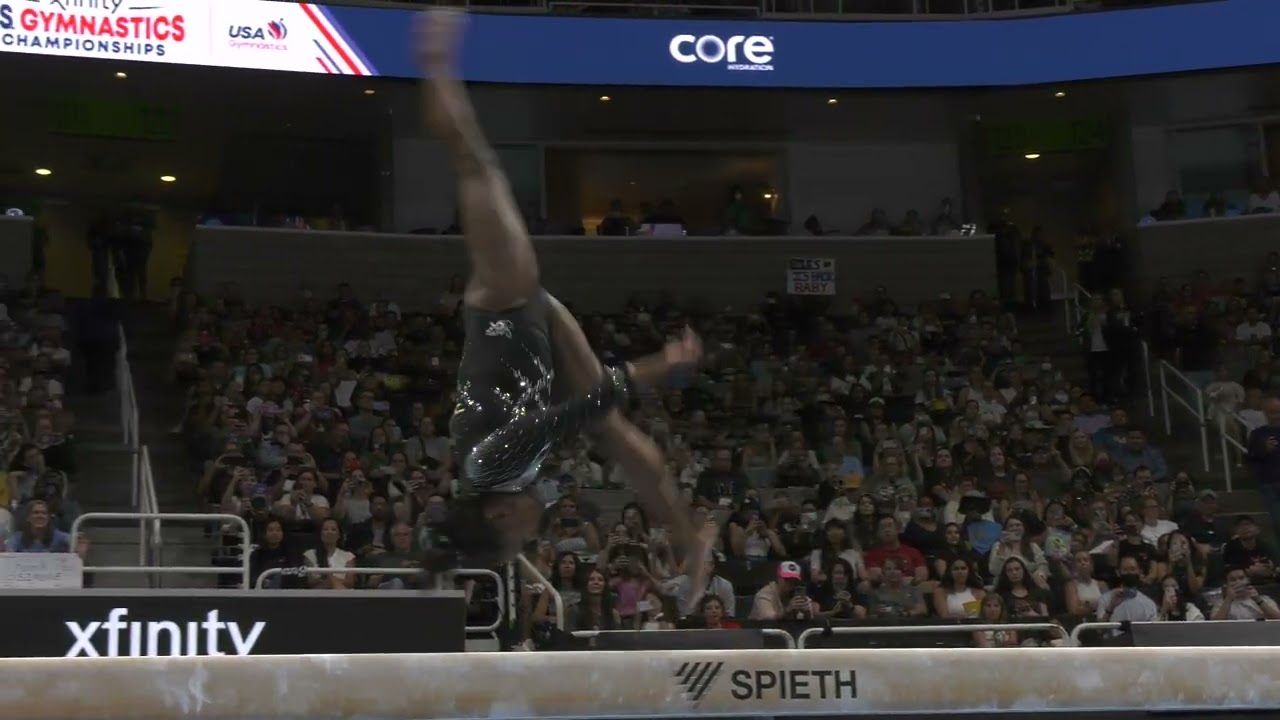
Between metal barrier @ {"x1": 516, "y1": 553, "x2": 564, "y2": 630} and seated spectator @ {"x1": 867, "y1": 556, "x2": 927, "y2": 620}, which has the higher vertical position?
metal barrier @ {"x1": 516, "y1": 553, "x2": 564, "y2": 630}

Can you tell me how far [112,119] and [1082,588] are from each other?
13.9 meters

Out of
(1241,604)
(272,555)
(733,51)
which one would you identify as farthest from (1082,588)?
(733,51)

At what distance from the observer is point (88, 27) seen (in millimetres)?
15406

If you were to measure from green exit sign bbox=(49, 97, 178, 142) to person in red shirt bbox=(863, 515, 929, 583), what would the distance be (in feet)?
37.7

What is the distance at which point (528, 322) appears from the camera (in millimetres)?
5414

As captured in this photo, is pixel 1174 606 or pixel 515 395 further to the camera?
pixel 1174 606

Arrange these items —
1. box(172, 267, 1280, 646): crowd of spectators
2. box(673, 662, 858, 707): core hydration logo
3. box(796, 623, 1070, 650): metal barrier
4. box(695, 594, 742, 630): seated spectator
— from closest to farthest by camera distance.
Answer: box(673, 662, 858, 707): core hydration logo
box(796, 623, 1070, 650): metal barrier
box(695, 594, 742, 630): seated spectator
box(172, 267, 1280, 646): crowd of spectators

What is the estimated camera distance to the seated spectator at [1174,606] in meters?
11.2

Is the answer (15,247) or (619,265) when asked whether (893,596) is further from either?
(15,247)

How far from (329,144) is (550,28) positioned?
4775mm

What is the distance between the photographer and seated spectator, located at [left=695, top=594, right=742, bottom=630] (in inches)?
409

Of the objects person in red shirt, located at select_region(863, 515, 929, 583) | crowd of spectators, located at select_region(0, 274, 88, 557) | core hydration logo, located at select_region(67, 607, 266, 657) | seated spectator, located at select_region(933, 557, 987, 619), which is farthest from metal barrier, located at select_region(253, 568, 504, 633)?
seated spectator, located at select_region(933, 557, 987, 619)

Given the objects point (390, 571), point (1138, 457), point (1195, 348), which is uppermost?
point (1195, 348)

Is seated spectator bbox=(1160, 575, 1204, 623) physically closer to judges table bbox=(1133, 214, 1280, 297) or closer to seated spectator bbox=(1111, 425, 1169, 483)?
→ seated spectator bbox=(1111, 425, 1169, 483)
